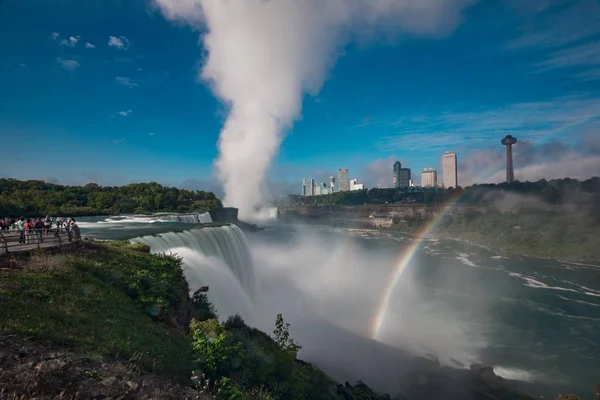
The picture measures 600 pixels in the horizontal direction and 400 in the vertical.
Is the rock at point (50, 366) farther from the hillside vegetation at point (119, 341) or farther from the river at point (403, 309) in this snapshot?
the river at point (403, 309)

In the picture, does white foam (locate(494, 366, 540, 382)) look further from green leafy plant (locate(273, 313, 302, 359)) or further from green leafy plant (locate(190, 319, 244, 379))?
green leafy plant (locate(190, 319, 244, 379))

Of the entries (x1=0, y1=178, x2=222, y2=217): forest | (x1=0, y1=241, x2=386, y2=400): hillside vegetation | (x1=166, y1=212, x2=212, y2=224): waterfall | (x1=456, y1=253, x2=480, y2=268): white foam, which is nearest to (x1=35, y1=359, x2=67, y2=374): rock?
(x1=0, y1=241, x2=386, y2=400): hillside vegetation

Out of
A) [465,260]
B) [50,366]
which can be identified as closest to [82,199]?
[50,366]

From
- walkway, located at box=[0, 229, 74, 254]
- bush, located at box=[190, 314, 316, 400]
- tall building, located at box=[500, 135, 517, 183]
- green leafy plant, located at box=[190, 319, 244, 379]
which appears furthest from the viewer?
tall building, located at box=[500, 135, 517, 183]

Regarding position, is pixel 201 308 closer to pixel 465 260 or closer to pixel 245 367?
pixel 245 367

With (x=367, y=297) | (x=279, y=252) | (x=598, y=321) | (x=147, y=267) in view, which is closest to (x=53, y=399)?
(x=147, y=267)

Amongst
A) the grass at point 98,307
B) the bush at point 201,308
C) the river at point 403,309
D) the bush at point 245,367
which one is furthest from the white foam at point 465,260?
the grass at point 98,307

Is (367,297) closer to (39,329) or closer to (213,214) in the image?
(39,329)
